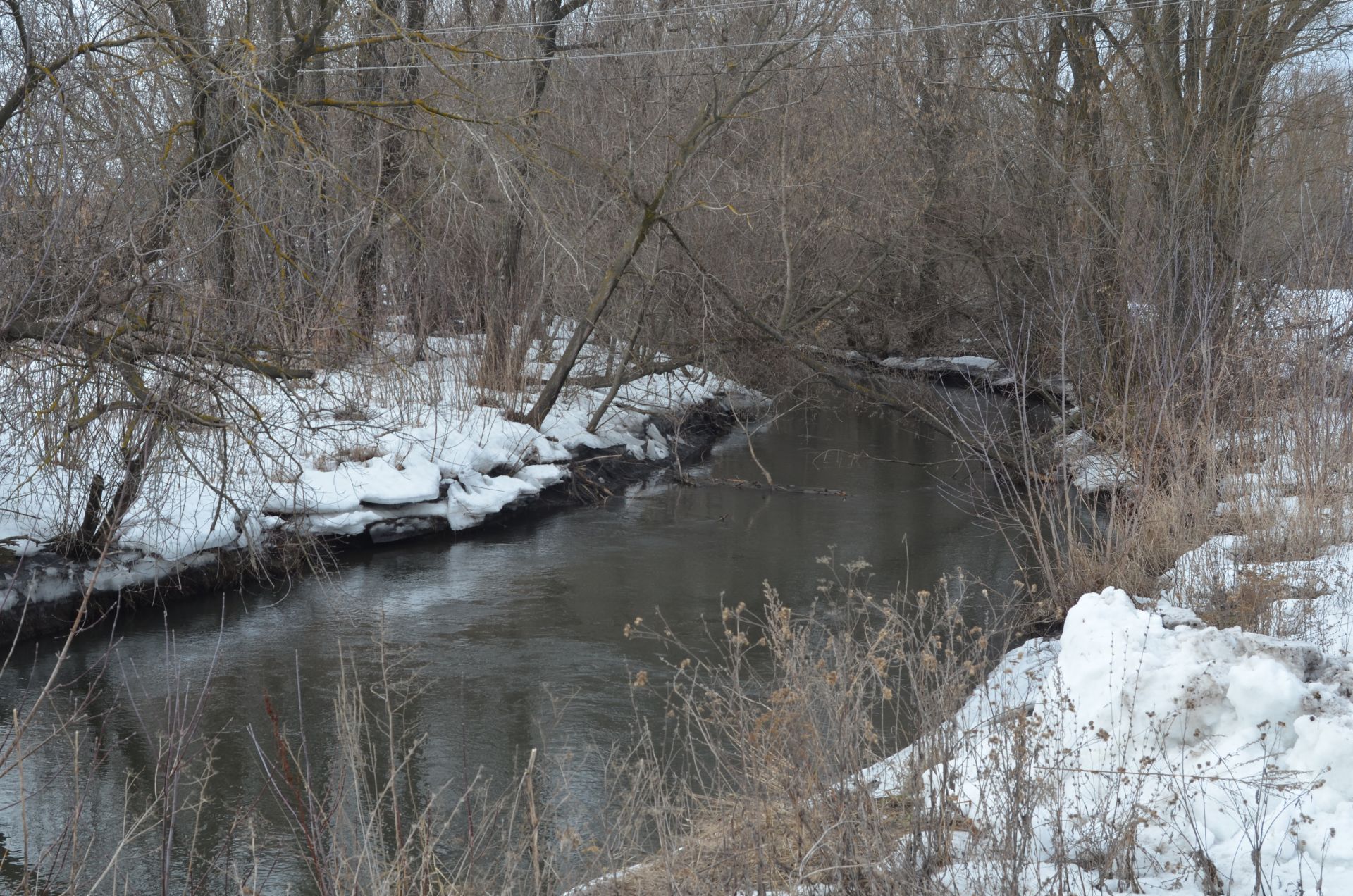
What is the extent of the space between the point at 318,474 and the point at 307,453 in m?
2.17

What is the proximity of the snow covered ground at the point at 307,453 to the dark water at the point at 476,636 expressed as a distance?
48cm

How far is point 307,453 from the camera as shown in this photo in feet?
28.8

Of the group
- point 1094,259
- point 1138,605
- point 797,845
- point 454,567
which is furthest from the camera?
point 1094,259

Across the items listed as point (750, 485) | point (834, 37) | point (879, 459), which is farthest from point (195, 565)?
point (834, 37)

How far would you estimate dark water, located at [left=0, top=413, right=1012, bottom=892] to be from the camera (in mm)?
6012

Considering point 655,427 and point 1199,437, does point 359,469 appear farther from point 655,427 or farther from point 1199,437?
point 1199,437

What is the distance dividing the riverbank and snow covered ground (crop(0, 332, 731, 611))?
2cm

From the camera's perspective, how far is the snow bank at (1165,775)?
356 centimetres

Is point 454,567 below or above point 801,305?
below

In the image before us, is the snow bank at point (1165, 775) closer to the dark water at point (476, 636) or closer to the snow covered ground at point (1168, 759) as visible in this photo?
the snow covered ground at point (1168, 759)

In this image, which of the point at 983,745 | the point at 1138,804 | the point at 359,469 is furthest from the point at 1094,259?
the point at 1138,804

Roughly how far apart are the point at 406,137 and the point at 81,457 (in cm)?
355

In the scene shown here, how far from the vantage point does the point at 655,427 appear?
1616cm

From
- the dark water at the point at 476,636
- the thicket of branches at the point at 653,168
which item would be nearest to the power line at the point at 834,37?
the thicket of branches at the point at 653,168
